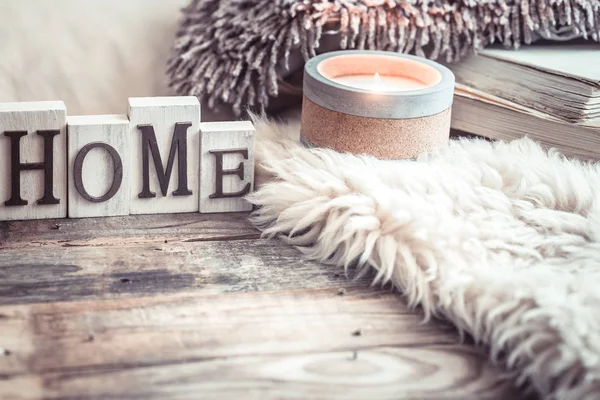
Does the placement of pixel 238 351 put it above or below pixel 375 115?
below

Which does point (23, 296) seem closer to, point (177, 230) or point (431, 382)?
point (177, 230)

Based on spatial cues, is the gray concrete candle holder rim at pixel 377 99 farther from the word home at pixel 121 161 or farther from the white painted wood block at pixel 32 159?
the white painted wood block at pixel 32 159

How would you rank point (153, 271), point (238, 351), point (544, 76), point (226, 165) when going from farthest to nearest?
point (544, 76) → point (226, 165) → point (153, 271) → point (238, 351)

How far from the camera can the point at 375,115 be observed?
773mm

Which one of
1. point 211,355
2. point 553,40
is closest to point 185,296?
point 211,355

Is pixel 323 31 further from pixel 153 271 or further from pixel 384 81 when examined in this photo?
pixel 153 271

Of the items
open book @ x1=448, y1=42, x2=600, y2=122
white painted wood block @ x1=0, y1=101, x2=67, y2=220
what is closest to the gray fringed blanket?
open book @ x1=448, y1=42, x2=600, y2=122

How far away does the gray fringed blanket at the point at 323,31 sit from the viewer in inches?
36.1

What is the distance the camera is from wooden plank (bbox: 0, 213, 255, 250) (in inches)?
28.9

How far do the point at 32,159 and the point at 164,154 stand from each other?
0.13 m

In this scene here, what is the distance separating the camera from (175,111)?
76cm

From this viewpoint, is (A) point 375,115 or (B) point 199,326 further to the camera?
(A) point 375,115

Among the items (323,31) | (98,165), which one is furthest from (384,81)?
(98,165)

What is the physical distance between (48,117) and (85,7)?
293 mm
